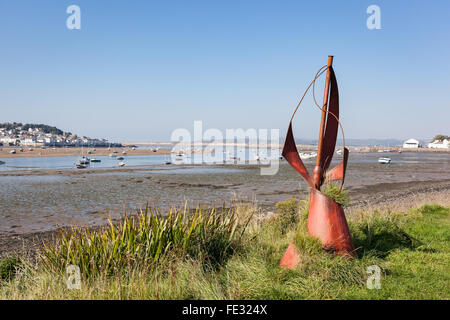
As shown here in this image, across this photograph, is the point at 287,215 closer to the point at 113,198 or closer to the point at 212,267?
the point at 212,267

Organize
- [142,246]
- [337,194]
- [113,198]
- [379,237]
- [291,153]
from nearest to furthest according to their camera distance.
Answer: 1. [142,246]
2. [337,194]
3. [291,153]
4. [379,237]
5. [113,198]

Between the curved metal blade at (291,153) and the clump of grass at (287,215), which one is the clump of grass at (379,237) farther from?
the curved metal blade at (291,153)

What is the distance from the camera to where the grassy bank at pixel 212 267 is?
4.72 metres

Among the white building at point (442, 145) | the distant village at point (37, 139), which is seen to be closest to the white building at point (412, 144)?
the white building at point (442, 145)

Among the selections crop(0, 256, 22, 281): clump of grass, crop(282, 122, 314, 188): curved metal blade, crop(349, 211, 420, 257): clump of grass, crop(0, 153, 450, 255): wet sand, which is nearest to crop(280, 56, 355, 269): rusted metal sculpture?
crop(282, 122, 314, 188): curved metal blade

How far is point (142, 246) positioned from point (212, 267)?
48.8 inches

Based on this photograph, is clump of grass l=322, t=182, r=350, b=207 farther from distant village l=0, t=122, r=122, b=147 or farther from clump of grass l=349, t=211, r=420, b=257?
distant village l=0, t=122, r=122, b=147

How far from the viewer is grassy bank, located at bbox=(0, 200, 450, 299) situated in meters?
4.72

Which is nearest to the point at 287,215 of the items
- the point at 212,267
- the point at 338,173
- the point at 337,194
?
the point at 338,173

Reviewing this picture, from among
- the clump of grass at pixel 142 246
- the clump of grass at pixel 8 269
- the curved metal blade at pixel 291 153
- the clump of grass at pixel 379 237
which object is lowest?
the clump of grass at pixel 8 269

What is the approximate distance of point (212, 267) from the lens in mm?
5934

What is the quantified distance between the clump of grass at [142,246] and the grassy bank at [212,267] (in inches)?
0.7

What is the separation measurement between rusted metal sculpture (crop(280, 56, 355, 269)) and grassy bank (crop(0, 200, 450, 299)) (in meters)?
0.20
